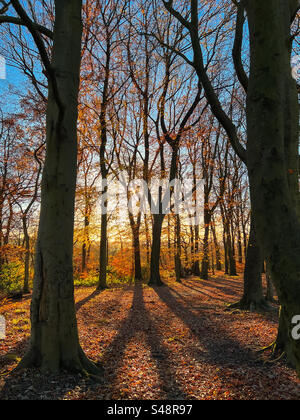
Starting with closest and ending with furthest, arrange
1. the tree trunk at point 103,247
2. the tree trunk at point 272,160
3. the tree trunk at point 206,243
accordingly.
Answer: the tree trunk at point 272,160, the tree trunk at point 103,247, the tree trunk at point 206,243

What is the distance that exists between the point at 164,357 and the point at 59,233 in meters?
2.76

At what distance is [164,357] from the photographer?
4.20 meters

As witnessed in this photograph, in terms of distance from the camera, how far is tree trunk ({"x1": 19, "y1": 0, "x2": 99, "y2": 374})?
10.7 ft

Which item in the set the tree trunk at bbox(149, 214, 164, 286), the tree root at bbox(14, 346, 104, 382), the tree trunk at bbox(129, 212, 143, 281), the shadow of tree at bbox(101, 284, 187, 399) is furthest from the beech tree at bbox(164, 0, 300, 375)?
the tree trunk at bbox(129, 212, 143, 281)

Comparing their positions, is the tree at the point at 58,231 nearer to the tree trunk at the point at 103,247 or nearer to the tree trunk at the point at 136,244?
the tree trunk at the point at 103,247

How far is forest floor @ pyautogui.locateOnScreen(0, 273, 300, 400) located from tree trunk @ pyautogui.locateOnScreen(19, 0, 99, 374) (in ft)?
0.90

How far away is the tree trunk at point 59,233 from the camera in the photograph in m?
3.26

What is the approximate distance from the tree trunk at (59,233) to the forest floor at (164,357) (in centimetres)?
27

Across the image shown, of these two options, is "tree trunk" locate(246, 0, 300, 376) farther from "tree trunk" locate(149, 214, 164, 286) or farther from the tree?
"tree trunk" locate(149, 214, 164, 286)

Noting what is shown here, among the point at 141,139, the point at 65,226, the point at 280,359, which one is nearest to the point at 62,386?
the point at 65,226

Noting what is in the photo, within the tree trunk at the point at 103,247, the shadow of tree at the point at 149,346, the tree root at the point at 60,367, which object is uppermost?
the tree trunk at the point at 103,247

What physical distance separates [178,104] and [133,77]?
Result: 3.01 m

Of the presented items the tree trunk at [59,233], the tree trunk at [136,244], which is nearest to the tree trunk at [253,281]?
the tree trunk at [59,233]

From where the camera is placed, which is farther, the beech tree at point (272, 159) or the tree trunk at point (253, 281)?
the tree trunk at point (253, 281)
